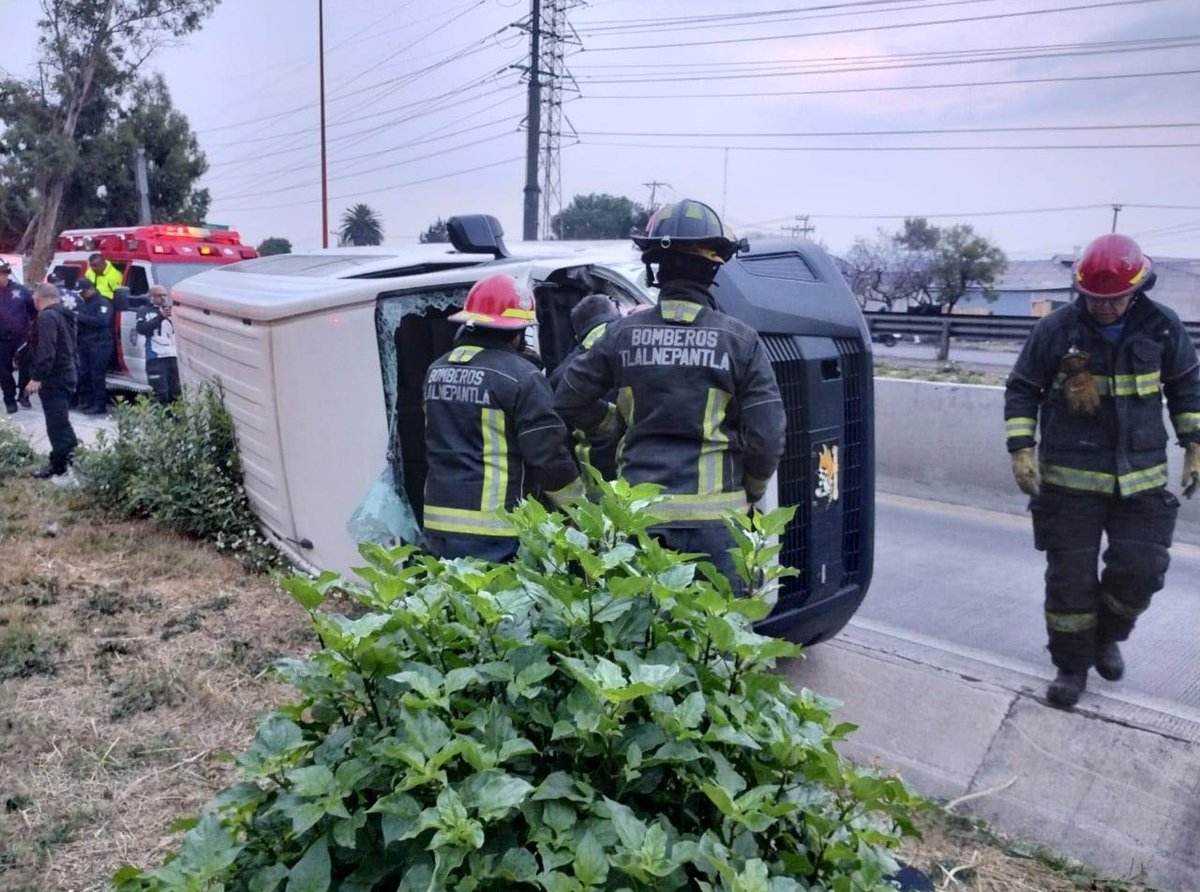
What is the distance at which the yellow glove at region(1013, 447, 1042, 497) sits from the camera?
14.2 feet

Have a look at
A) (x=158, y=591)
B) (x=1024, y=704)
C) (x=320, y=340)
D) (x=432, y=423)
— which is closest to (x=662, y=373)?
(x=432, y=423)

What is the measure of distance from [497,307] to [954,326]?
17497mm

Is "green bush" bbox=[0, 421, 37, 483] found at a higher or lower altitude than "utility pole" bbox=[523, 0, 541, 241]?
lower

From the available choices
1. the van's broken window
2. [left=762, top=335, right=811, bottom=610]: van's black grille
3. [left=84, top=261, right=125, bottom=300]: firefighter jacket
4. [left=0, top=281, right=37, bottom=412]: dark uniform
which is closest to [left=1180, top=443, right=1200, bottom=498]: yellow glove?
[left=762, top=335, right=811, bottom=610]: van's black grille

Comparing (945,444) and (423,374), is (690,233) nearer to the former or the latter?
(423,374)

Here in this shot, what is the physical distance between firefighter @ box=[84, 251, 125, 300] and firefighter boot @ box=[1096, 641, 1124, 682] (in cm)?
1185

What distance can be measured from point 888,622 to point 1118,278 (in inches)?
85.5

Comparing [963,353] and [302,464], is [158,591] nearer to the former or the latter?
[302,464]

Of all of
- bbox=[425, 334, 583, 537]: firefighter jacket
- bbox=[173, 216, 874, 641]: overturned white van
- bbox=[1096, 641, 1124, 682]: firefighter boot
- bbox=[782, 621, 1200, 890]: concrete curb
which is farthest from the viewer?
bbox=[1096, 641, 1124, 682]: firefighter boot

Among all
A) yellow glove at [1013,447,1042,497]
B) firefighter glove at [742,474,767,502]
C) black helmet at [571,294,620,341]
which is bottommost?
yellow glove at [1013,447,1042,497]

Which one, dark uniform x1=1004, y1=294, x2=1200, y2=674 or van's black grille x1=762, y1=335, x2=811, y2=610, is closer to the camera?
van's black grille x1=762, y1=335, x2=811, y2=610

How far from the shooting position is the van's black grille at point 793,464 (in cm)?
386

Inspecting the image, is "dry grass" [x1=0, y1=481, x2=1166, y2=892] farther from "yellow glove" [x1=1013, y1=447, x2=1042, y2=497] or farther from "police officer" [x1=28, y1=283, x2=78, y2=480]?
"police officer" [x1=28, y1=283, x2=78, y2=480]

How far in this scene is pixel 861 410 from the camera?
13.9 feet
